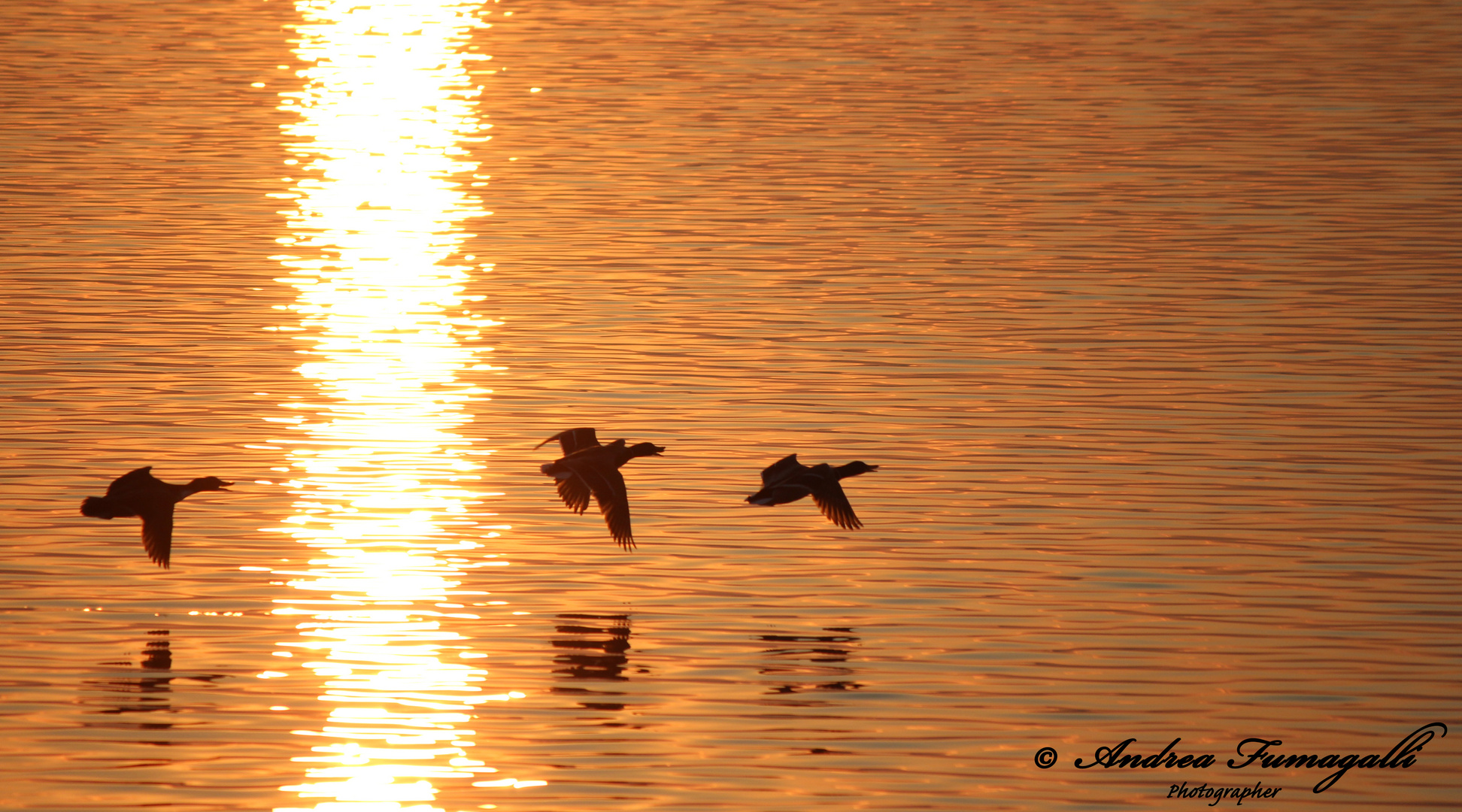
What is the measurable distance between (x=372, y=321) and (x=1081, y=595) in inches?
527

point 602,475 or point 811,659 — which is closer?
point 811,659

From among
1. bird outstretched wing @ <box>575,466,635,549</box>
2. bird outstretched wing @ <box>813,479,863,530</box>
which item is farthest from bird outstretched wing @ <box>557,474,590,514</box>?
bird outstretched wing @ <box>813,479,863,530</box>

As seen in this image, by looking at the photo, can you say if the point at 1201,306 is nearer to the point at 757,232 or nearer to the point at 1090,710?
the point at 757,232

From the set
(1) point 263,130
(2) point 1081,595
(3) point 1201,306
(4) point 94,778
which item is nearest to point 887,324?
(3) point 1201,306

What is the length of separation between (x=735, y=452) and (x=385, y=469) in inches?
121

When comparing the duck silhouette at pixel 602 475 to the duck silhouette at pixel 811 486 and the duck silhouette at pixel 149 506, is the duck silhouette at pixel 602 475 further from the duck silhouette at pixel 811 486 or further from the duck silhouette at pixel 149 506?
the duck silhouette at pixel 149 506

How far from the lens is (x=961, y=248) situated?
33062 millimetres

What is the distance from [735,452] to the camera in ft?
69.1

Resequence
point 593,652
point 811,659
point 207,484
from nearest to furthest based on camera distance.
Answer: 1. point 811,659
2. point 593,652
3. point 207,484

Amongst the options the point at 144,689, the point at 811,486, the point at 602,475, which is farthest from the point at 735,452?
the point at 144,689

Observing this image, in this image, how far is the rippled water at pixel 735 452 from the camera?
13930 millimetres

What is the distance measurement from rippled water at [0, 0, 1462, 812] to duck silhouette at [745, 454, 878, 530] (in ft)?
1.33

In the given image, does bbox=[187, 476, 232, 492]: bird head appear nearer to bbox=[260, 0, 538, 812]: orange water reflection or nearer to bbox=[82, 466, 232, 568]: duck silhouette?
bbox=[82, 466, 232, 568]: duck silhouette

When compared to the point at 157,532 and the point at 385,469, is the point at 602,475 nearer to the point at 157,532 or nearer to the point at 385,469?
the point at 157,532
